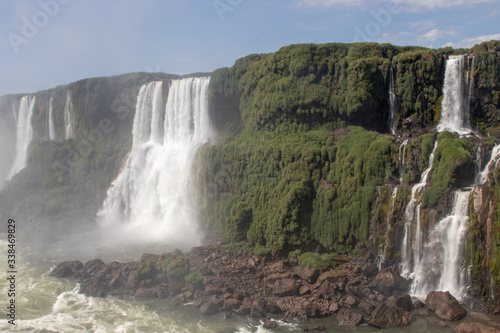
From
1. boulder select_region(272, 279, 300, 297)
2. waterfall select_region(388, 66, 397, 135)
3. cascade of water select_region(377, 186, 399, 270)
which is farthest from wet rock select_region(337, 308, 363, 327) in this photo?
waterfall select_region(388, 66, 397, 135)

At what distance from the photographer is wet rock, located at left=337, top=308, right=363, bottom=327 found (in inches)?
806

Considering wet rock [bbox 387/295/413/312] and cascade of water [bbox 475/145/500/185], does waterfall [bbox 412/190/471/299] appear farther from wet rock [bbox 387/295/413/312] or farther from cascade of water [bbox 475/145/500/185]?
wet rock [bbox 387/295/413/312]

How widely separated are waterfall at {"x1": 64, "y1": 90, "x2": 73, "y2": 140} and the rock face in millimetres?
46851

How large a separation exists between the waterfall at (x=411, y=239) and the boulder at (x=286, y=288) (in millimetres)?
5732

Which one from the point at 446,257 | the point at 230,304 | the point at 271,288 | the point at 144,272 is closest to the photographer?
the point at 446,257

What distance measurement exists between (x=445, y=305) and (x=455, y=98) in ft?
50.4

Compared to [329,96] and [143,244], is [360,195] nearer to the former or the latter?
[329,96]

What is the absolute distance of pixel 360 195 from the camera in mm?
26344

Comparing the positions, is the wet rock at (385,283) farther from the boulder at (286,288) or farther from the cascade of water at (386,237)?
the boulder at (286,288)

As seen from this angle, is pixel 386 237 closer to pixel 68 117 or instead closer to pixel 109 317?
pixel 109 317

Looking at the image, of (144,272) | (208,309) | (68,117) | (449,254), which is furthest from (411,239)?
(68,117)

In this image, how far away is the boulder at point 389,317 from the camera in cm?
2003

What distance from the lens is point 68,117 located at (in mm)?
55781

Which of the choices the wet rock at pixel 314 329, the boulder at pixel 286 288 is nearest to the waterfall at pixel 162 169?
the boulder at pixel 286 288
